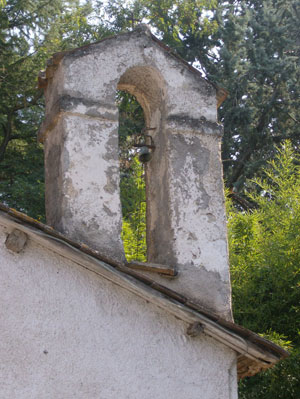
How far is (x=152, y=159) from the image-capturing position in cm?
640

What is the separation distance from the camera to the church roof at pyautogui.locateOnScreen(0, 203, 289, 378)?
→ 5000mm

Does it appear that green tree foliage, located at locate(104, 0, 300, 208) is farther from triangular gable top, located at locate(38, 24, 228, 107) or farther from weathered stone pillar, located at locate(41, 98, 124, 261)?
weathered stone pillar, located at locate(41, 98, 124, 261)

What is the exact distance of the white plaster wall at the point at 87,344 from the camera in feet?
15.9

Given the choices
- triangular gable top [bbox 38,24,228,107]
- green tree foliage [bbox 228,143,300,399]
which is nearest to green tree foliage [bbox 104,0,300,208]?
green tree foliage [bbox 228,143,300,399]

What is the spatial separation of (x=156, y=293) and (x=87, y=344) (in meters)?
0.61

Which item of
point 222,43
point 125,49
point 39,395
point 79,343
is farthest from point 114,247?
point 222,43

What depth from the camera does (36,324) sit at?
4.91 meters

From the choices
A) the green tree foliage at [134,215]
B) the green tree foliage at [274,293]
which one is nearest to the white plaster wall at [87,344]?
the green tree foliage at [274,293]

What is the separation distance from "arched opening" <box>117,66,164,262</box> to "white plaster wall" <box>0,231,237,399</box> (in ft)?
3.73

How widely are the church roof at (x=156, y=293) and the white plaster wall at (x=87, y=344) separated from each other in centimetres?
10

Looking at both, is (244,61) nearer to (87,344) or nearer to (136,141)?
(136,141)

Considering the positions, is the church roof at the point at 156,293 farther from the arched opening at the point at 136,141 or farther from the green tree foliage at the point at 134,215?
the green tree foliage at the point at 134,215

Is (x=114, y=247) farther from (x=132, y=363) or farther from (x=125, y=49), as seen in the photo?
(x=125, y=49)

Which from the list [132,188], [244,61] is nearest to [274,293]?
[132,188]
